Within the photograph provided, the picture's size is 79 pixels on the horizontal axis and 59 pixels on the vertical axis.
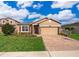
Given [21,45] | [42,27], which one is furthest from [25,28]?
[21,45]

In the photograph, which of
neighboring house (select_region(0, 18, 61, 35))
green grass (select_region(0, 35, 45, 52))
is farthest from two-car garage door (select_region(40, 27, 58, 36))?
green grass (select_region(0, 35, 45, 52))

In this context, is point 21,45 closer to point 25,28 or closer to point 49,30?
point 49,30

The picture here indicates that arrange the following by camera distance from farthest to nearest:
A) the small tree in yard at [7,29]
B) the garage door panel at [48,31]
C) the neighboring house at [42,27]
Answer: the neighboring house at [42,27] → the garage door panel at [48,31] → the small tree in yard at [7,29]

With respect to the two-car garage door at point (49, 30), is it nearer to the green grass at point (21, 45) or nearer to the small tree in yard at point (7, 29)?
the small tree in yard at point (7, 29)

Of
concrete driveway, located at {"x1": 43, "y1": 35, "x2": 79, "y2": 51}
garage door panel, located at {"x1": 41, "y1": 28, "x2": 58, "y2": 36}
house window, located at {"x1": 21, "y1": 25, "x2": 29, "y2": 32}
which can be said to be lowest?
concrete driveway, located at {"x1": 43, "y1": 35, "x2": 79, "y2": 51}

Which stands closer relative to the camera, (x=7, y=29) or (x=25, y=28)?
(x=7, y=29)

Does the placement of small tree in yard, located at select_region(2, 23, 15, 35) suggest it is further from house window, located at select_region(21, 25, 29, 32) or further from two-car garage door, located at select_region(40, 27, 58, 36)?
two-car garage door, located at select_region(40, 27, 58, 36)

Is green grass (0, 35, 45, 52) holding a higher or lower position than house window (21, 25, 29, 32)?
lower

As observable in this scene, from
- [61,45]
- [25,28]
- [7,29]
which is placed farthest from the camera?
[25,28]

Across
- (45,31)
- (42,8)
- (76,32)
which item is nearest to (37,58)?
(42,8)

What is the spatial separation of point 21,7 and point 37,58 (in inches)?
348

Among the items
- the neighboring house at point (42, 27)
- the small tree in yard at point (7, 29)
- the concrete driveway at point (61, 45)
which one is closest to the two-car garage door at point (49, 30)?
the neighboring house at point (42, 27)

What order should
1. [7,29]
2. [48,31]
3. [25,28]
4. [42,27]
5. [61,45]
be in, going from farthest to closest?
[25,28], [42,27], [48,31], [7,29], [61,45]

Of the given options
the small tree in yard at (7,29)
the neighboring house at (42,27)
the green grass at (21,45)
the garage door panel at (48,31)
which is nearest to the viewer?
the green grass at (21,45)
